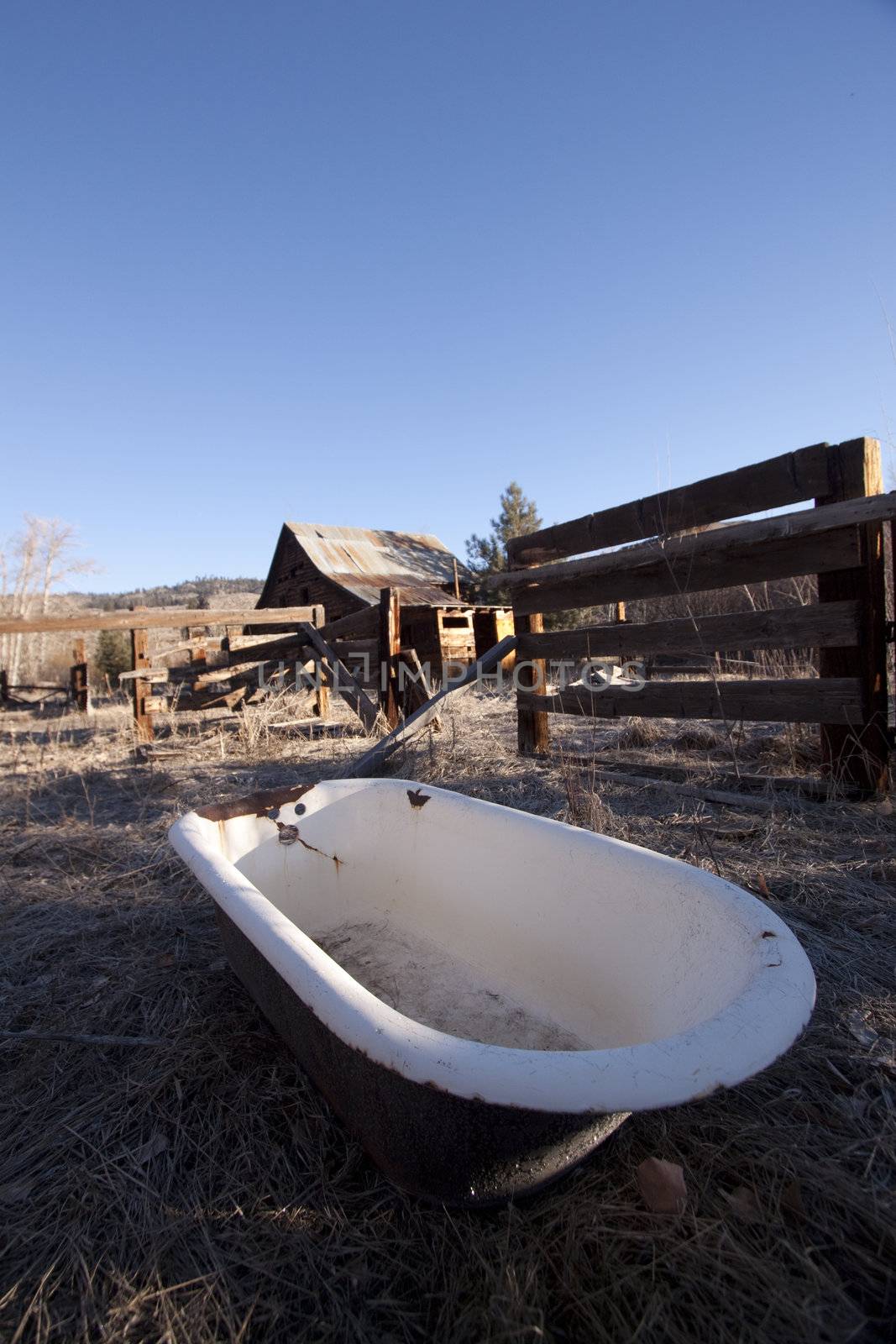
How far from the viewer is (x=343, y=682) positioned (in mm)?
7195

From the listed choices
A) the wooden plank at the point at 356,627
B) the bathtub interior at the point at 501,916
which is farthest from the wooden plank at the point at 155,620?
the bathtub interior at the point at 501,916

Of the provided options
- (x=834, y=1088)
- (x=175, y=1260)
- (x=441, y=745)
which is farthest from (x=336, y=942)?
(x=441, y=745)

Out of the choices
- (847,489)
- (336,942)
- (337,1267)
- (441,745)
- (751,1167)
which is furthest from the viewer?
(441,745)

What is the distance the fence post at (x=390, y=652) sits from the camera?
6.42 metres

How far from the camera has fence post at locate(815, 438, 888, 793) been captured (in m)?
3.12

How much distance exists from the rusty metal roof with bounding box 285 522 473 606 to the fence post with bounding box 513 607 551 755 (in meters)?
9.76

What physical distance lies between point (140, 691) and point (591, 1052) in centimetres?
740

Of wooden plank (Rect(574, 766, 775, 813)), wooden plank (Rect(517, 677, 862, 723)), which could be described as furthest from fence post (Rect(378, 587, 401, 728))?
wooden plank (Rect(574, 766, 775, 813))

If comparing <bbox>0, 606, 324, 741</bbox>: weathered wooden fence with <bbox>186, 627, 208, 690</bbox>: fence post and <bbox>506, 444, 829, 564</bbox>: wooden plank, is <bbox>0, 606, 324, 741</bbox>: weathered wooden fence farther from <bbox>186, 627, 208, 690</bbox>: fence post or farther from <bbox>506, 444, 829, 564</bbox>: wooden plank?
<bbox>506, 444, 829, 564</bbox>: wooden plank

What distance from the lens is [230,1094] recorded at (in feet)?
5.57

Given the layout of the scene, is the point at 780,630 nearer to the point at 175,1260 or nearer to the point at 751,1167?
the point at 751,1167

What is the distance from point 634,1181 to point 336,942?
5.07 ft

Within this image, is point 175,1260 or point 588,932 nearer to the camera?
point 175,1260

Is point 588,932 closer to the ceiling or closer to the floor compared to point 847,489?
closer to the floor
